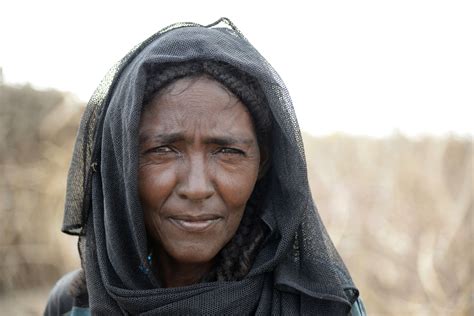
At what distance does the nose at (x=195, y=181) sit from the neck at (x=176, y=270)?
359 millimetres

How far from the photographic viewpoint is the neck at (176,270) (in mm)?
2018

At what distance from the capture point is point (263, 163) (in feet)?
6.67

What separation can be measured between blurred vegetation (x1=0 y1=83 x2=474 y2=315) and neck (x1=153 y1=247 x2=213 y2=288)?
462 centimetres

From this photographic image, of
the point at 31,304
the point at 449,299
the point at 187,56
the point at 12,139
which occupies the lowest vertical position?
the point at 31,304

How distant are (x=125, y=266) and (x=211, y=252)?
291 mm

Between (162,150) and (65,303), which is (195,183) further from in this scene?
(65,303)

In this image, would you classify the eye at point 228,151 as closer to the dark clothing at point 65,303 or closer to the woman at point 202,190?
the woman at point 202,190

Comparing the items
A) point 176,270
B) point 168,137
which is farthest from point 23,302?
point 168,137

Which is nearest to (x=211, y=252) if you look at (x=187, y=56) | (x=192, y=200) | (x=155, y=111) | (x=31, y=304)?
(x=192, y=200)

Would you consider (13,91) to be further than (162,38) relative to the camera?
Yes

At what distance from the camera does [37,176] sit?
8414 millimetres

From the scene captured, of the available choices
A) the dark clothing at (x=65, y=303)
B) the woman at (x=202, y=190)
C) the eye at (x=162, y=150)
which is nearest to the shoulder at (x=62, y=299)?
the dark clothing at (x=65, y=303)

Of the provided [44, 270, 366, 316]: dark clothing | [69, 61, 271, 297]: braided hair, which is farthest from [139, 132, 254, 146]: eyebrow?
[44, 270, 366, 316]: dark clothing

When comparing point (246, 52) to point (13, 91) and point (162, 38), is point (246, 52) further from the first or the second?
point (13, 91)
